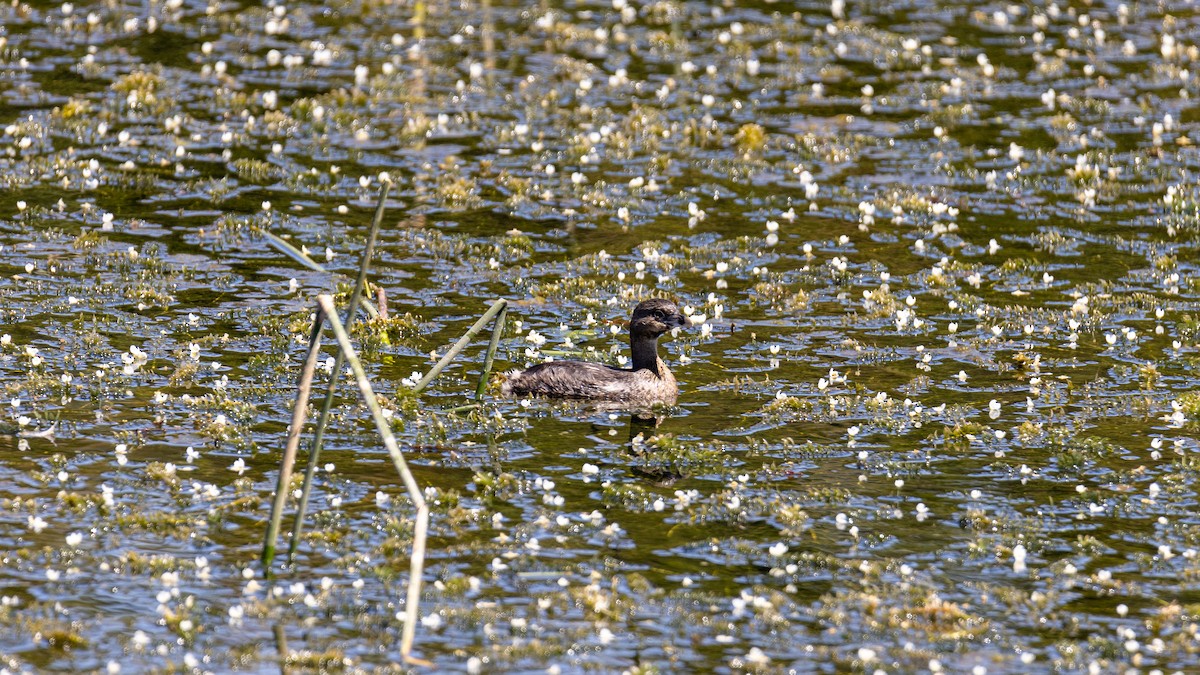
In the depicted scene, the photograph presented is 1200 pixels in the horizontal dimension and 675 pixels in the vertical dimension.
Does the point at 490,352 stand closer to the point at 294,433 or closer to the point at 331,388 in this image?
the point at 331,388

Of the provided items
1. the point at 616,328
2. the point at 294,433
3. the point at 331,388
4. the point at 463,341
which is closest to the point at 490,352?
the point at 463,341

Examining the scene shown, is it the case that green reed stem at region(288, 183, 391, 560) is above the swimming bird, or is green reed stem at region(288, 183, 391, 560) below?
above

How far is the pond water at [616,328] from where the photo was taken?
12.1m

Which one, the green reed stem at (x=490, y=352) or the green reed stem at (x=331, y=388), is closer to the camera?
the green reed stem at (x=331, y=388)

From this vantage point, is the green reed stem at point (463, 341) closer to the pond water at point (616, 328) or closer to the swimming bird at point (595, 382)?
the pond water at point (616, 328)

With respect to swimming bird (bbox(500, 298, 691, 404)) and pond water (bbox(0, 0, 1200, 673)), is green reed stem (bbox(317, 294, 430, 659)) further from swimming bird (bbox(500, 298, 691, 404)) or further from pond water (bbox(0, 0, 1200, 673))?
swimming bird (bbox(500, 298, 691, 404))

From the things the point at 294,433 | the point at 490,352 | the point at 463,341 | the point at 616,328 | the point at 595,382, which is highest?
the point at 463,341

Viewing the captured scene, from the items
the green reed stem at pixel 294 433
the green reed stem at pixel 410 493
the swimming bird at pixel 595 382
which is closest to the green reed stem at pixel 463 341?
the swimming bird at pixel 595 382

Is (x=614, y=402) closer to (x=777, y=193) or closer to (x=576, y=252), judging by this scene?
(x=576, y=252)

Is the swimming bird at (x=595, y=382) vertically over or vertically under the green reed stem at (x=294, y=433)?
under

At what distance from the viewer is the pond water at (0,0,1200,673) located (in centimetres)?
1209

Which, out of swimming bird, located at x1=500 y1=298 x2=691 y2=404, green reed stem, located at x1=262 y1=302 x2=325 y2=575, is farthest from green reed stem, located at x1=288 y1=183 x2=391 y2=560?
swimming bird, located at x1=500 y1=298 x2=691 y2=404

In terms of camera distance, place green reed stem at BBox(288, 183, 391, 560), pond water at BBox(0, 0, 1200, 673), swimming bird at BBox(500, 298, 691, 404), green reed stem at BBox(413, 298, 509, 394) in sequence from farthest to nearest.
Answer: swimming bird at BBox(500, 298, 691, 404), green reed stem at BBox(413, 298, 509, 394), pond water at BBox(0, 0, 1200, 673), green reed stem at BBox(288, 183, 391, 560)

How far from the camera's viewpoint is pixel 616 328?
19203mm
